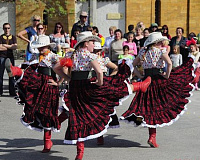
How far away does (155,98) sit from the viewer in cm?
846

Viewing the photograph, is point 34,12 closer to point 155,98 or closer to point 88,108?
point 155,98

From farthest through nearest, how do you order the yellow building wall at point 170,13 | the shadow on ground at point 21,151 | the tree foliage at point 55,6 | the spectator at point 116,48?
the yellow building wall at point 170,13, the tree foliage at point 55,6, the spectator at point 116,48, the shadow on ground at point 21,151

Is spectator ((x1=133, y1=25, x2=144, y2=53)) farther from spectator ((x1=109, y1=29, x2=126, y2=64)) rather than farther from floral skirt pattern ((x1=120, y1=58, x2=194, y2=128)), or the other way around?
floral skirt pattern ((x1=120, y1=58, x2=194, y2=128))

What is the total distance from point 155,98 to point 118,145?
3.06ft

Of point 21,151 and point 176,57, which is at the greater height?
point 176,57

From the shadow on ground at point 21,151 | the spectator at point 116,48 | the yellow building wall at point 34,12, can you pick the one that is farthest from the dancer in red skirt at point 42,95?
the yellow building wall at point 34,12

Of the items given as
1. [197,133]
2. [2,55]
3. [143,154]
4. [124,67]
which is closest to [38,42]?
[124,67]

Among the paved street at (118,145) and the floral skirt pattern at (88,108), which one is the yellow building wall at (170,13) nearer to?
the paved street at (118,145)

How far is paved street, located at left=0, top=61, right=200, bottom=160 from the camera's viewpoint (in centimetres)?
786

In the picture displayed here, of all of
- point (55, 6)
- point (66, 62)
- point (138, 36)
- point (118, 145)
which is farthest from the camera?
point (55, 6)

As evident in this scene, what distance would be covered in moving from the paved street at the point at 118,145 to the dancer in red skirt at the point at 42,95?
1.25ft

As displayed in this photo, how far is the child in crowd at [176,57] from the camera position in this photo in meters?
15.7

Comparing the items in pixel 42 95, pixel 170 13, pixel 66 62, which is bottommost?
pixel 42 95

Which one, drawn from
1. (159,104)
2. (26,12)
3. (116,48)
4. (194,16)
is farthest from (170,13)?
(159,104)
